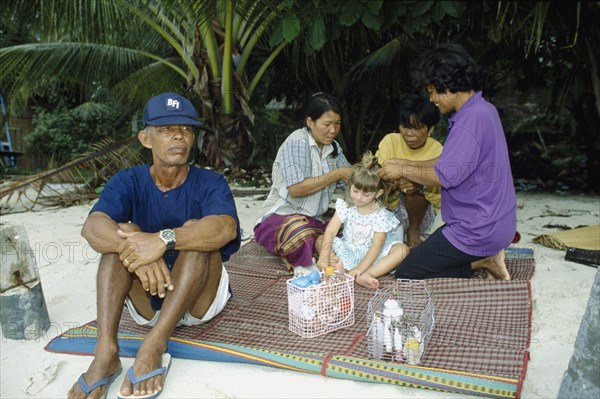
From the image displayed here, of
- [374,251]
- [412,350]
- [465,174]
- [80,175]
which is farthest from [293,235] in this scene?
[80,175]

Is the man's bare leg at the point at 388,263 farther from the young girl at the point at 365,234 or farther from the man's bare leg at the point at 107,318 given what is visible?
the man's bare leg at the point at 107,318

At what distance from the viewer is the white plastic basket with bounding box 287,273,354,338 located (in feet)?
8.19

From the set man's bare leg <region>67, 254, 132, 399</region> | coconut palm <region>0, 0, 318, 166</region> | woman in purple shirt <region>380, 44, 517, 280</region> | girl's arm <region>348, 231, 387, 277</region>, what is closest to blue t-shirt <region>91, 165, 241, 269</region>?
man's bare leg <region>67, 254, 132, 399</region>

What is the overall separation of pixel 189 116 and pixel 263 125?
5.24 meters

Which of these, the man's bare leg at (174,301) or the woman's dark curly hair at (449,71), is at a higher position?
the woman's dark curly hair at (449,71)

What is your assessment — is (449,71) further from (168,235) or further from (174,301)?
(174,301)

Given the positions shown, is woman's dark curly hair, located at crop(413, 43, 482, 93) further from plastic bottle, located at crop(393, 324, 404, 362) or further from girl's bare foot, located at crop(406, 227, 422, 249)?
plastic bottle, located at crop(393, 324, 404, 362)

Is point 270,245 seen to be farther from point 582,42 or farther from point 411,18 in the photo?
point 582,42

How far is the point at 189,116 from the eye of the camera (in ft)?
Result: 8.29

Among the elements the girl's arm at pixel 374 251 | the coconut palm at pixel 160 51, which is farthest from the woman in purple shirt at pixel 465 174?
the coconut palm at pixel 160 51

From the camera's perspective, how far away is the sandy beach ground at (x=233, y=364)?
2152 millimetres

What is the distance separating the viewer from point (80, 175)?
6.53 meters

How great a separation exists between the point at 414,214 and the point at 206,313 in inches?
75.9

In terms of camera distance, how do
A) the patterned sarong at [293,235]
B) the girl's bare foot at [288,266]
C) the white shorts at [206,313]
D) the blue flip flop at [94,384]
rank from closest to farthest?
the blue flip flop at [94,384] → the white shorts at [206,313] → the patterned sarong at [293,235] → the girl's bare foot at [288,266]
